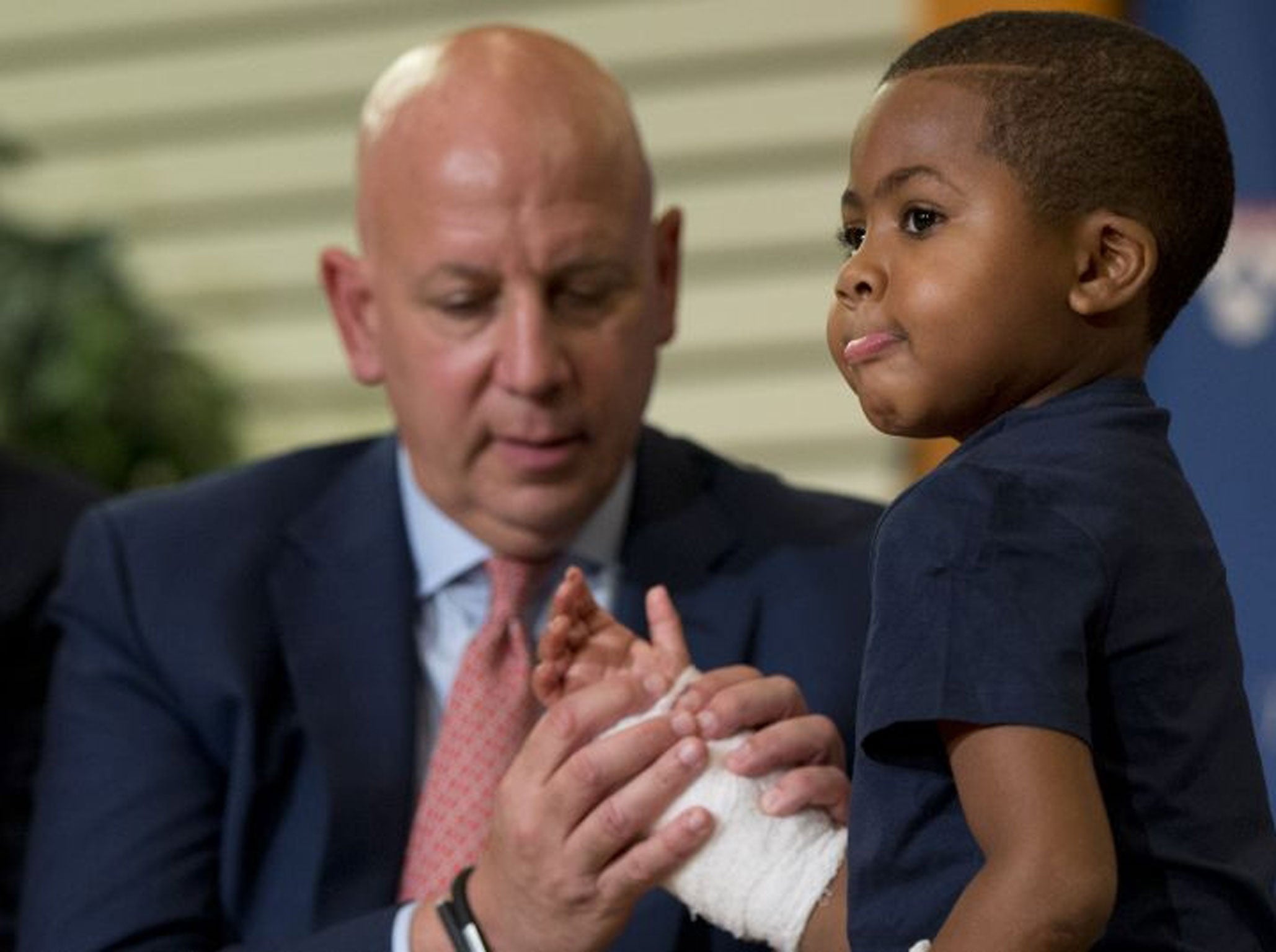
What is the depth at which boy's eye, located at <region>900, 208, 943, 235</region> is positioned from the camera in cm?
133

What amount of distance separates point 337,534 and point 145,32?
3284 millimetres

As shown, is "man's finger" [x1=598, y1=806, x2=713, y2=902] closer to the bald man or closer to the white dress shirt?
the bald man

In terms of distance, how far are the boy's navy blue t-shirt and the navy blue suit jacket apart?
2.55 ft

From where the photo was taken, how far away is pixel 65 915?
2.17 metres

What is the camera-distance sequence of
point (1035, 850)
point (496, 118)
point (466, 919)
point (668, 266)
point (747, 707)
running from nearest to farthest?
point (1035, 850)
point (747, 707)
point (466, 919)
point (496, 118)
point (668, 266)

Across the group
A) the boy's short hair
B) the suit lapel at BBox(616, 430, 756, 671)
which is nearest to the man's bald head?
the suit lapel at BBox(616, 430, 756, 671)

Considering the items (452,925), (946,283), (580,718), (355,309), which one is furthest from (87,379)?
(946,283)

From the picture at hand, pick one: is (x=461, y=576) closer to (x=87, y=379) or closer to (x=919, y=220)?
(x=919, y=220)

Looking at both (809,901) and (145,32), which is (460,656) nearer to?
(809,901)

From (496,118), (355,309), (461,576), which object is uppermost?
(496,118)

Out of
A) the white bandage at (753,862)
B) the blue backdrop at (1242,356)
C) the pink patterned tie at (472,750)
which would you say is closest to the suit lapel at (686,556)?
the pink patterned tie at (472,750)

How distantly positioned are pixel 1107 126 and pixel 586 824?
680mm

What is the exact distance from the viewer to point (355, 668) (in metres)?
2.26

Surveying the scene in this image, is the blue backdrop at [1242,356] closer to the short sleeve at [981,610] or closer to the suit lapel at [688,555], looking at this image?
the suit lapel at [688,555]
